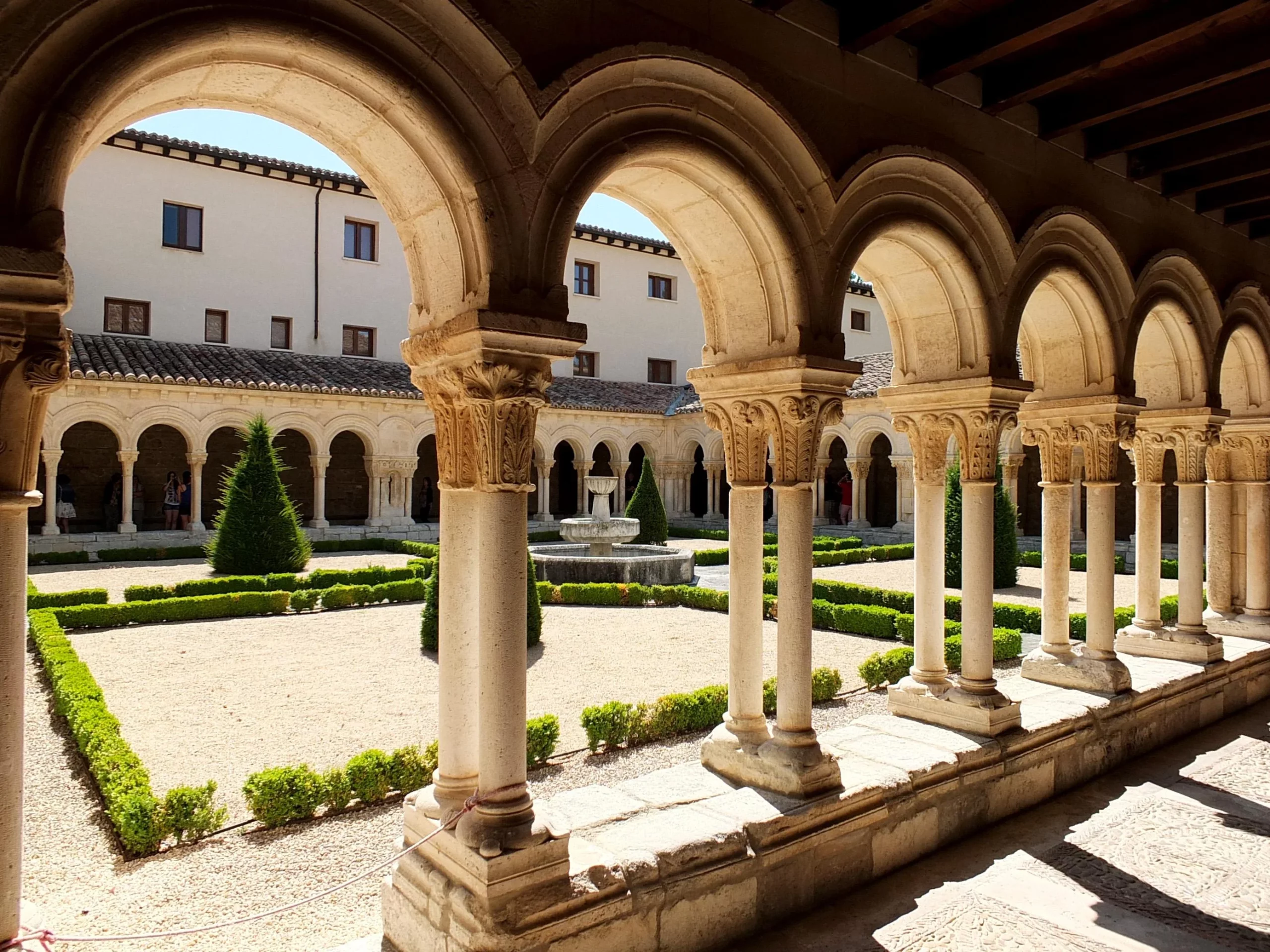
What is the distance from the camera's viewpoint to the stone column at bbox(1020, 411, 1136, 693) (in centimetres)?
579

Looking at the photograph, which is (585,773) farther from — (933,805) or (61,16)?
(61,16)

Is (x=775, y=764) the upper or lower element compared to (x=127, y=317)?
lower

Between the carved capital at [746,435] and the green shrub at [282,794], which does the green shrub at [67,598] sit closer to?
the green shrub at [282,794]

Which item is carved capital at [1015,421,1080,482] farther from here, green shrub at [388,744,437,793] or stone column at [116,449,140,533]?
stone column at [116,449,140,533]

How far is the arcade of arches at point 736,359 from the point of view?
8.45 ft

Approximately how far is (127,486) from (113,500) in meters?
4.01

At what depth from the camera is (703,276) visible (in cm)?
433

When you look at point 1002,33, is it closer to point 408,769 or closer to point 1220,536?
point 408,769

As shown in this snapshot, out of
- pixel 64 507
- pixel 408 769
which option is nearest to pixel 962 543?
pixel 408 769

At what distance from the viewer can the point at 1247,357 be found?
25.1 ft

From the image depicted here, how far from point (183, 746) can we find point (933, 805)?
5.14 meters

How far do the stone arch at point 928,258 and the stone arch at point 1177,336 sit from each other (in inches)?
79.7

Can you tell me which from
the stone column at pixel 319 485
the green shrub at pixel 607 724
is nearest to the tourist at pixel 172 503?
the stone column at pixel 319 485

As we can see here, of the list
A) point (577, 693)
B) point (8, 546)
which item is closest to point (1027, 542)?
point (577, 693)
